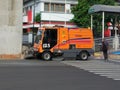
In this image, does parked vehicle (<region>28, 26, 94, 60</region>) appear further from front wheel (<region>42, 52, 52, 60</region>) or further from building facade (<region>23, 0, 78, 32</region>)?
building facade (<region>23, 0, 78, 32</region>)

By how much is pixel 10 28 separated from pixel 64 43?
4703 millimetres

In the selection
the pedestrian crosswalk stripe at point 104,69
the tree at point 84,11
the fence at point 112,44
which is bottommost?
the pedestrian crosswalk stripe at point 104,69

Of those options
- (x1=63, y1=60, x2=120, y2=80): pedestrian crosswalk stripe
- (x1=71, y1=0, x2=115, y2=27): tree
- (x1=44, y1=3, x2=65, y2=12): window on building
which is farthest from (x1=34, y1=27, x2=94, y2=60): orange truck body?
(x1=44, y1=3, x2=65, y2=12): window on building

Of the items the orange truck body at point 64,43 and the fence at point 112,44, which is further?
the fence at point 112,44

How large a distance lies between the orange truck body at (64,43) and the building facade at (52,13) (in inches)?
1589

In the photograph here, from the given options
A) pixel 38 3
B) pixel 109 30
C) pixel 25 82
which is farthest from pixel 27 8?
pixel 25 82

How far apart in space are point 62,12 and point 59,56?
1712 inches

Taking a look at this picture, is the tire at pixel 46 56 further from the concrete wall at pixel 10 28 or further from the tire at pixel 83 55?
the tire at pixel 83 55

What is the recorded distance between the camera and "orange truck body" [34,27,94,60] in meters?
34.3

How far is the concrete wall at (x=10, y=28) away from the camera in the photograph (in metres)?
35.0

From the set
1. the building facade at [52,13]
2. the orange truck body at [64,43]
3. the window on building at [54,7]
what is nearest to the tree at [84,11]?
the building facade at [52,13]

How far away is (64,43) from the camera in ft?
114

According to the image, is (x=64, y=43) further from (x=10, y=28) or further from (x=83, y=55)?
(x=10, y=28)

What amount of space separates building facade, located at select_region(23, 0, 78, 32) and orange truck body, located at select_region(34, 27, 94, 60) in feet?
132
